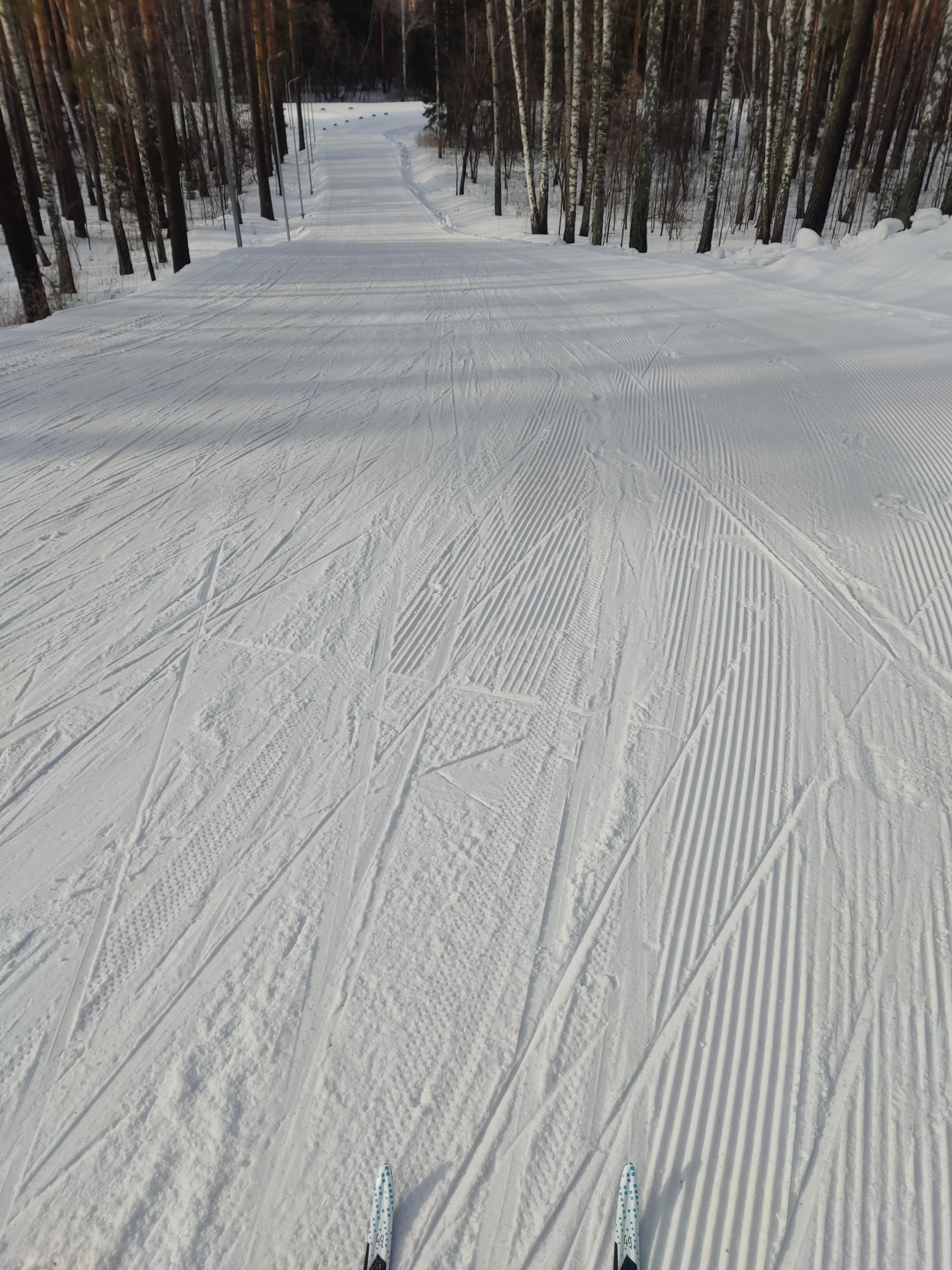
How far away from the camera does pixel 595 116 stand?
16766 mm

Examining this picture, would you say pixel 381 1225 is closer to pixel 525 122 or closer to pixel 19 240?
pixel 19 240

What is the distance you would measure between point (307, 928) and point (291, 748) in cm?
69

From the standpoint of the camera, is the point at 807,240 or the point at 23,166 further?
the point at 23,166

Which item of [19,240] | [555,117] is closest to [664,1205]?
[19,240]

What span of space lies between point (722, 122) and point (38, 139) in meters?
13.0

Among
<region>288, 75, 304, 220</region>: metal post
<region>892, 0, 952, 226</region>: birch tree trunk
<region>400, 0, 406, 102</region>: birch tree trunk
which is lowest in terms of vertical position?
<region>288, 75, 304, 220</region>: metal post

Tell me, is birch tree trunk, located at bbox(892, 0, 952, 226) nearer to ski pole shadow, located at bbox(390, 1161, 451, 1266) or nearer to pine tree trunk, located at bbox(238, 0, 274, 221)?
ski pole shadow, located at bbox(390, 1161, 451, 1266)

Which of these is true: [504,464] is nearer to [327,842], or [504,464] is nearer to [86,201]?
[327,842]

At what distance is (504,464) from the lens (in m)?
4.58

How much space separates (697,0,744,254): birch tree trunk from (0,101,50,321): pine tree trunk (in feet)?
35.2

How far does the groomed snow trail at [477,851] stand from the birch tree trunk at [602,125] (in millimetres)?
14437

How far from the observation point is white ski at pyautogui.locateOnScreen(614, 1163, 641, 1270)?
1352 millimetres

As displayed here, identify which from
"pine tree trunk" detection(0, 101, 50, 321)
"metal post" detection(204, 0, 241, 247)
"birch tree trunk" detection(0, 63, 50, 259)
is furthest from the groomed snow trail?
"birch tree trunk" detection(0, 63, 50, 259)

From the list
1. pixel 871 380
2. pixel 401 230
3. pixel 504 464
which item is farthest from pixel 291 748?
pixel 401 230
